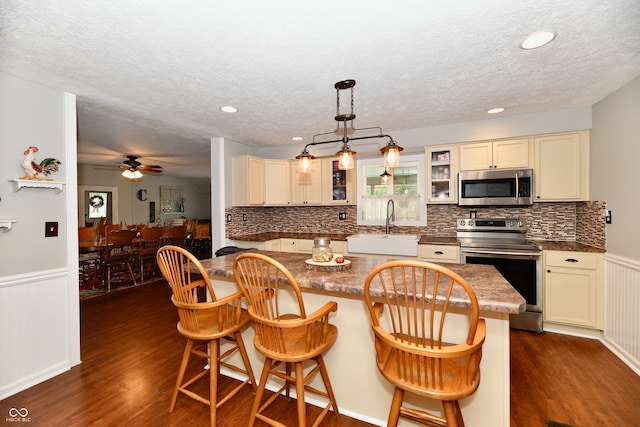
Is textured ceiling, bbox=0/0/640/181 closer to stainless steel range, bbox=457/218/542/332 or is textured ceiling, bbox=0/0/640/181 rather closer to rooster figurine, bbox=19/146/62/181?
rooster figurine, bbox=19/146/62/181

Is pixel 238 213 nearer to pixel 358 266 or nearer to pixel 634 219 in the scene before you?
pixel 358 266

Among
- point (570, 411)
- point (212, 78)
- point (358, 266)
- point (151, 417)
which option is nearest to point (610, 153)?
point (570, 411)

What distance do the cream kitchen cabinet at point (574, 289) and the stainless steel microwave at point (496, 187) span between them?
67cm

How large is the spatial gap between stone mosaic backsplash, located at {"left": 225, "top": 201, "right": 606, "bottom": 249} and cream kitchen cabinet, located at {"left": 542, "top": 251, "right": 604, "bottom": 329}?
262 millimetres

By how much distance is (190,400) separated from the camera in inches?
77.2

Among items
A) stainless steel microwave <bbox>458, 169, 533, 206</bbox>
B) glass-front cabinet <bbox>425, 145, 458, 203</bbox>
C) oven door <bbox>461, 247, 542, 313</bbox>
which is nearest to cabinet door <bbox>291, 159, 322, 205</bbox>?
glass-front cabinet <bbox>425, 145, 458, 203</bbox>

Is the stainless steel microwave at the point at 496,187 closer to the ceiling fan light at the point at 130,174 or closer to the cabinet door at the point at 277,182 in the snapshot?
the cabinet door at the point at 277,182

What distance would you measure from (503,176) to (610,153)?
866mm

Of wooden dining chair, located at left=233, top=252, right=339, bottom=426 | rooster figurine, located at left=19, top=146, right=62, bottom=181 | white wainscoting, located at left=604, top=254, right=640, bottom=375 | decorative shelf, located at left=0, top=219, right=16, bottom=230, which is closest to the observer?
wooden dining chair, located at left=233, top=252, right=339, bottom=426

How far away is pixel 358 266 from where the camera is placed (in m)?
2.00

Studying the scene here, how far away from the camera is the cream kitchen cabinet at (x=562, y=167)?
3.02m

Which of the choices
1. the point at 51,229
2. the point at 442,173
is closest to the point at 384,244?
the point at 442,173

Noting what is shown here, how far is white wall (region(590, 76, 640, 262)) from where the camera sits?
2.32 m

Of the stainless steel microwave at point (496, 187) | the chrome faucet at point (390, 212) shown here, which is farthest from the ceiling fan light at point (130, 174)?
the stainless steel microwave at point (496, 187)
